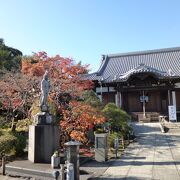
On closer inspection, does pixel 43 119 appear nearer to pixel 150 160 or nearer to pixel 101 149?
pixel 101 149

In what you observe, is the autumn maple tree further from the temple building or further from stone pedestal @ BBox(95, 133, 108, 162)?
the temple building

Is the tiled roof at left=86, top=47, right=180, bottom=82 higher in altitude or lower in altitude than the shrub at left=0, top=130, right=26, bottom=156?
higher

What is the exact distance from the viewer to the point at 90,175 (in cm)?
889

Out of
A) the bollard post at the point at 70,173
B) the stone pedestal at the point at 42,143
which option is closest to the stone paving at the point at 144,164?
the bollard post at the point at 70,173

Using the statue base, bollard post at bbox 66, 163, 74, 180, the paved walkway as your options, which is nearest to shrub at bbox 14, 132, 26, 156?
the statue base

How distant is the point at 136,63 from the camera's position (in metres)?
33.3

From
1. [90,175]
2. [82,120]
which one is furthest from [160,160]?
[82,120]

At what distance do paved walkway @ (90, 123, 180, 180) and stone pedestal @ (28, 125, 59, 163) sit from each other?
8.41 feet

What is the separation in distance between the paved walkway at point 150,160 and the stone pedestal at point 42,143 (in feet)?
8.41

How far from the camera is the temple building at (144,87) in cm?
2694

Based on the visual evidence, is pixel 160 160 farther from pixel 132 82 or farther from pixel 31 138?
pixel 132 82

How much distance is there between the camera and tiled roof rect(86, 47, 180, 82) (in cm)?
2988

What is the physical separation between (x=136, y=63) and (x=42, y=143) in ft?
81.4

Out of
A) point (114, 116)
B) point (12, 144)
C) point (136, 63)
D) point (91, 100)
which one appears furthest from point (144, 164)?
point (136, 63)
